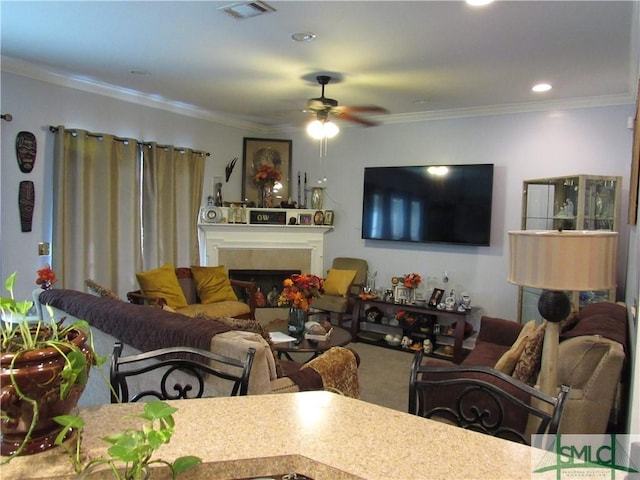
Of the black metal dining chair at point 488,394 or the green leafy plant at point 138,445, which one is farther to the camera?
the black metal dining chair at point 488,394

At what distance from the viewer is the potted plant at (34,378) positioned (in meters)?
0.84

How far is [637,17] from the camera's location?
2.48 m

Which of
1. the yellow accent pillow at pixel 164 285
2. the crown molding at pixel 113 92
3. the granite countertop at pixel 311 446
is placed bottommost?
the yellow accent pillow at pixel 164 285

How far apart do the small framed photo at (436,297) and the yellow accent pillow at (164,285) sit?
2.70 meters

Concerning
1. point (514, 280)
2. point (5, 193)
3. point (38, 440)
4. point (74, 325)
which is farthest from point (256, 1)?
point (5, 193)

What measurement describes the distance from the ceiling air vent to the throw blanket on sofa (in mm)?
1846

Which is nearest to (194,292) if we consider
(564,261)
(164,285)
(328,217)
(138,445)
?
(164,285)

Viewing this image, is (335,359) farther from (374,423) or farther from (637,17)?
(637,17)

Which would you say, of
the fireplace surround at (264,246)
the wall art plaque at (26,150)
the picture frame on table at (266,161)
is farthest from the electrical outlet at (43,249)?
the picture frame on table at (266,161)

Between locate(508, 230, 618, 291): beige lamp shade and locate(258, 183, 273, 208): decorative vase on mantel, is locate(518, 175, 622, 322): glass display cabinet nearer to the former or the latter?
locate(508, 230, 618, 291): beige lamp shade

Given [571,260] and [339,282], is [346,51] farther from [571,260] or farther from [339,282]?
[339,282]

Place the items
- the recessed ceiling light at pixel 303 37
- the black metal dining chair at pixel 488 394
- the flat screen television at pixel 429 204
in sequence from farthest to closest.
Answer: the flat screen television at pixel 429 204, the recessed ceiling light at pixel 303 37, the black metal dining chair at pixel 488 394

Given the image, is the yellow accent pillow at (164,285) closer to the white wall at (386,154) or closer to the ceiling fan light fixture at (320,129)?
the white wall at (386,154)

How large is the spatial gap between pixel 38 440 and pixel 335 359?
6.18 ft
